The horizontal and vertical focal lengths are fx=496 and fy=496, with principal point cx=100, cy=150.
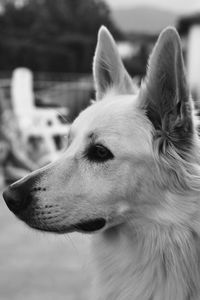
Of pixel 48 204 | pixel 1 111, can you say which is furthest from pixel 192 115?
pixel 1 111

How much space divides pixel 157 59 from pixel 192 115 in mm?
305

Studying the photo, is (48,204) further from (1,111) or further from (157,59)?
(1,111)

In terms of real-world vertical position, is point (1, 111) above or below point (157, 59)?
below

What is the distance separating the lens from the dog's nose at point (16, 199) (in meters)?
2.32

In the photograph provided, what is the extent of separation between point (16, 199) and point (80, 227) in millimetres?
339

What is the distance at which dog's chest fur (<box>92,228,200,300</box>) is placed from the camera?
234 cm

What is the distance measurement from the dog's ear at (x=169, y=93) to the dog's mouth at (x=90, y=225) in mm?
516

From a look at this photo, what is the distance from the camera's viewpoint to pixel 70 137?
2.66m

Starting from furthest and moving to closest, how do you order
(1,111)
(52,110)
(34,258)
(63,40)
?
(63,40) → (52,110) → (1,111) → (34,258)

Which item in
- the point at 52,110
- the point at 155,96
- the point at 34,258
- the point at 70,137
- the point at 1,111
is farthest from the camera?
the point at 52,110

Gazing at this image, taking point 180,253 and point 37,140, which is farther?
point 37,140

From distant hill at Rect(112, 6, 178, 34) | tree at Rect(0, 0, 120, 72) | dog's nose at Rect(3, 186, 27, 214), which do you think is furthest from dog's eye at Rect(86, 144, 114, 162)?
tree at Rect(0, 0, 120, 72)

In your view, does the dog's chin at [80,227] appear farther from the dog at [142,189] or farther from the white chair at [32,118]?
the white chair at [32,118]

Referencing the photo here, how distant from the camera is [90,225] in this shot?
2.39 metres
